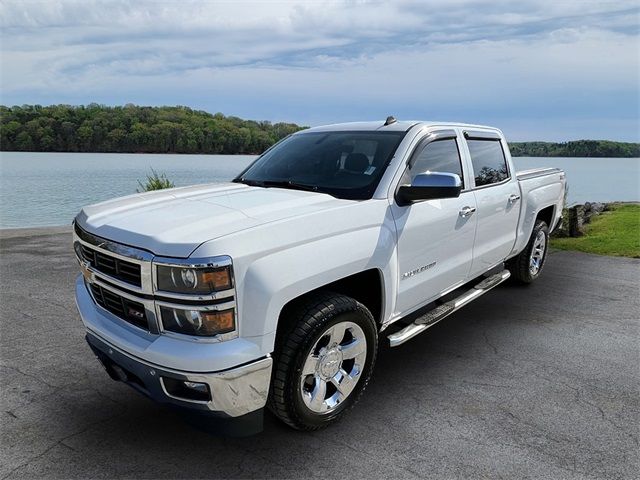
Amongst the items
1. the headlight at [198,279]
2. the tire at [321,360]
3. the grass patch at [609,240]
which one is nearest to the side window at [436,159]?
the tire at [321,360]

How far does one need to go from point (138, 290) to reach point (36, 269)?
5424mm

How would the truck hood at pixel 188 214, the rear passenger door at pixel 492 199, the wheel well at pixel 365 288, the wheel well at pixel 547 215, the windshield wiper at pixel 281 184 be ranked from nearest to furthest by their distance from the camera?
the truck hood at pixel 188 214 < the wheel well at pixel 365 288 < the windshield wiper at pixel 281 184 < the rear passenger door at pixel 492 199 < the wheel well at pixel 547 215

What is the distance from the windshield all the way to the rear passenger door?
1.15 m

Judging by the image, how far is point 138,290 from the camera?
256 centimetres

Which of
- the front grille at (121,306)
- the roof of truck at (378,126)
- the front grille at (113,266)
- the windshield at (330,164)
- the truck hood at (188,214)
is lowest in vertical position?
the front grille at (121,306)

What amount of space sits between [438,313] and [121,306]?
7.60 ft

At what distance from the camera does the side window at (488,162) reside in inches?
183

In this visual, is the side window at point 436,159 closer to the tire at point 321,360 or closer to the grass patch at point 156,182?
the tire at point 321,360

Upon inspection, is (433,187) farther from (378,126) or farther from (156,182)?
(156,182)

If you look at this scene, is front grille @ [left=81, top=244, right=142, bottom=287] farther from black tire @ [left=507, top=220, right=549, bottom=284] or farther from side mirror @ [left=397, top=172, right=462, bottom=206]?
black tire @ [left=507, top=220, right=549, bottom=284]

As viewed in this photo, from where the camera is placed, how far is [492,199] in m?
4.66

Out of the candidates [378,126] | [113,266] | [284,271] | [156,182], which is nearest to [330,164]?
[378,126]

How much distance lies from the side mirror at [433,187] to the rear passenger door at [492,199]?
1187mm

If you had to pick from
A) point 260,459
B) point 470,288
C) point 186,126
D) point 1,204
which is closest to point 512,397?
point 470,288
